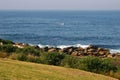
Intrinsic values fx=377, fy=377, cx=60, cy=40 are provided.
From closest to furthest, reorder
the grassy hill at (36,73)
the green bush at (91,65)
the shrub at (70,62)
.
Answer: the grassy hill at (36,73), the green bush at (91,65), the shrub at (70,62)

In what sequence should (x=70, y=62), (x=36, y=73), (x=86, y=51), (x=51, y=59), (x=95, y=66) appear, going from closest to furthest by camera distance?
(x=36, y=73), (x=95, y=66), (x=70, y=62), (x=51, y=59), (x=86, y=51)

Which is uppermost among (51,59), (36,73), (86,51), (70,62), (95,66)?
(36,73)

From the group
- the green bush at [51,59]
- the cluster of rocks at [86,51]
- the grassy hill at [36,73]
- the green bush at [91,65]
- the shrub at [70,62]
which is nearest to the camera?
the grassy hill at [36,73]

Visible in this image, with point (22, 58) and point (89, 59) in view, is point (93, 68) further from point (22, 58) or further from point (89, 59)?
point (22, 58)

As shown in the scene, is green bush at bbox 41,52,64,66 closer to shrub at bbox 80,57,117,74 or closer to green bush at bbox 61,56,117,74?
green bush at bbox 61,56,117,74

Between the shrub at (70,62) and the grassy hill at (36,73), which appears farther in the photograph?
the shrub at (70,62)

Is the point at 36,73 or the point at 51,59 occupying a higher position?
the point at 36,73

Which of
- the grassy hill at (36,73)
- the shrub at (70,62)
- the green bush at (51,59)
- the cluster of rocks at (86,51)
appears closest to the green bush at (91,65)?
the shrub at (70,62)

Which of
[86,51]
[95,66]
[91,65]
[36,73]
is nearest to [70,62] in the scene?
[91,65]

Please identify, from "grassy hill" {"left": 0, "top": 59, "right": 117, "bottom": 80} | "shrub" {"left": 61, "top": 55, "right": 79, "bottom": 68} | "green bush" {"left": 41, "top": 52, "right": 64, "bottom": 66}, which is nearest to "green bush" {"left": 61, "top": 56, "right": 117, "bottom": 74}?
"shrub" {"left": 61, "top": 55, "right": 79, "bottom": 68}

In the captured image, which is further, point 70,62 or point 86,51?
point 86,51

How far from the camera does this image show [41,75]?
51.7 feet

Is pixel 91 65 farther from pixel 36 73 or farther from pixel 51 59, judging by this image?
pixel 36 73

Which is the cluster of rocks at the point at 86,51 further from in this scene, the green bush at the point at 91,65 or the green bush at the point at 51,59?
the green bush at the point at 91,65
